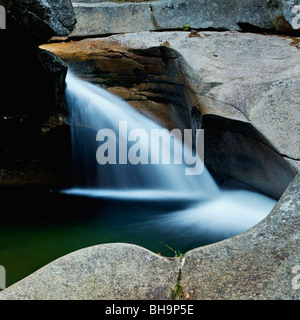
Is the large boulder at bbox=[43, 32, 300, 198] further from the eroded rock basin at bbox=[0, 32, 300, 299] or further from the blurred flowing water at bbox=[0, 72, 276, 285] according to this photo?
the blurred flowing water at bbox=[0, 72, 276, 285]

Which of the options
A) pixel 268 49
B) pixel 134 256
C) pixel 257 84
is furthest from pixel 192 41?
pixel 134 256

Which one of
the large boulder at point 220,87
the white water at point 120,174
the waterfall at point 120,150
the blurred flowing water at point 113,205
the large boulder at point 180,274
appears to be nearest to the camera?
the large boulder at point 180,274

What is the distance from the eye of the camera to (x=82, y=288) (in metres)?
2.01

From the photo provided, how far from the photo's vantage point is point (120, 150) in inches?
230

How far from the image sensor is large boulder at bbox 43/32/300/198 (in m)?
3.94

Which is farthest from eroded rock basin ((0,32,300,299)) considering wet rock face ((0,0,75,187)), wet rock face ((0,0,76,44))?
wet rock face ((0,0,76,44))

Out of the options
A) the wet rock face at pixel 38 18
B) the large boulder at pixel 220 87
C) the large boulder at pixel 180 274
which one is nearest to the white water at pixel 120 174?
the large boulder at pixel 220 87

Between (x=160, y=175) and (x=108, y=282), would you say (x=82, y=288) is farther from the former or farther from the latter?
(x=160, y=175)

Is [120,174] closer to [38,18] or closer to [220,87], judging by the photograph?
[220,87]

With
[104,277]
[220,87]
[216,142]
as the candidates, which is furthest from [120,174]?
[104,277]

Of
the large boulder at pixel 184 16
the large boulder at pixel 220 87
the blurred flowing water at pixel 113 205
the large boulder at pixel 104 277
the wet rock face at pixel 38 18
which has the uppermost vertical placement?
the large boulder at pixel 184 16

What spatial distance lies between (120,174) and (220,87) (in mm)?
2254

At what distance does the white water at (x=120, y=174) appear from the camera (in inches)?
201

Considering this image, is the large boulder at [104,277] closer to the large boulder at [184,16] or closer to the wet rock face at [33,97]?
the wet rock face at [33,97]
